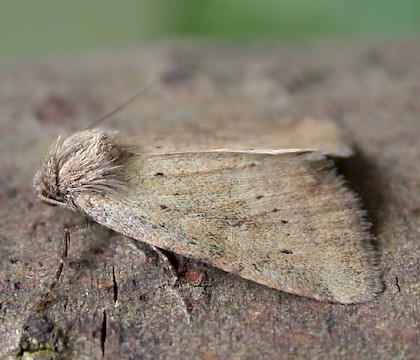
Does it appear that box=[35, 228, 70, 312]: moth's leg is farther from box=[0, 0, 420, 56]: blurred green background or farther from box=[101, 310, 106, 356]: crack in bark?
box=[0, 0, 420, 56]: blurred green background

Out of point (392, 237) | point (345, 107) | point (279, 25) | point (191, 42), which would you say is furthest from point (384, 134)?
point (279, 25)

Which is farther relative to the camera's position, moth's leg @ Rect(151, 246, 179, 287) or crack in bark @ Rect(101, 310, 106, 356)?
moth's leg @ Rect(151, 246, 179, 287)

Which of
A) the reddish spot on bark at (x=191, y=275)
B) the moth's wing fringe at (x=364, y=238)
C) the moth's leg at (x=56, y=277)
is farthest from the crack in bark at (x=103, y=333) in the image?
the moth's wing fringe at (x=364, y=238)

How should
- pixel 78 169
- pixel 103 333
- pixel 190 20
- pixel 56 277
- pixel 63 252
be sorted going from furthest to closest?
1. pixel 190 20
2. pixel 78 169
3. pixel 63 252
4. pixel 56 277
5. pixel 103 333

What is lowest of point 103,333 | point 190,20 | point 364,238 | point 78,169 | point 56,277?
point 103,333

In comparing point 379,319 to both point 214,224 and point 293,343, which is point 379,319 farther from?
point 214,224

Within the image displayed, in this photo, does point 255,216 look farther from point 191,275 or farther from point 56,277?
point 56,277

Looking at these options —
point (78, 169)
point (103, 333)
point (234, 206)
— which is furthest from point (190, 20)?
point (103, 333)

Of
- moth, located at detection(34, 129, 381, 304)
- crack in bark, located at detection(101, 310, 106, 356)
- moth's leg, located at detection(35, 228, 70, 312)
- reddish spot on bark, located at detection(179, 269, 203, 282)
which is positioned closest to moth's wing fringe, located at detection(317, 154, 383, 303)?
moth, located at detection(34, 129, 381, 304)
